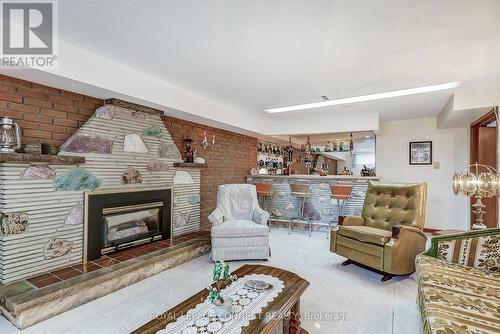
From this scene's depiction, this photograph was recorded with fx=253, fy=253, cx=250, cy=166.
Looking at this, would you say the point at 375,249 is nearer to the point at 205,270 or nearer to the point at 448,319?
the point at 448,319

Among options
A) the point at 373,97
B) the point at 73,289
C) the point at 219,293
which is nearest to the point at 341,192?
the point at 373,97

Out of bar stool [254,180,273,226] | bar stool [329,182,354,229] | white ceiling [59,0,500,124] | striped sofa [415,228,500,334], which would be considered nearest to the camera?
striped sofa [415,228,500,334]

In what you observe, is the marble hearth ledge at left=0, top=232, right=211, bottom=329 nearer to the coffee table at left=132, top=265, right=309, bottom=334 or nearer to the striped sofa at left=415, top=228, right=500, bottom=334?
the coffee table at left=132, top=265, right=309, bottom=334

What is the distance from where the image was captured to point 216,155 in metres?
5.06

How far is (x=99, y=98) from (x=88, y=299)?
220cm

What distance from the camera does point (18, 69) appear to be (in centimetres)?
223

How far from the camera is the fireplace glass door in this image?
3061mm

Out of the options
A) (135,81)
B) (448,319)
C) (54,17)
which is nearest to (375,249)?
(448,319)

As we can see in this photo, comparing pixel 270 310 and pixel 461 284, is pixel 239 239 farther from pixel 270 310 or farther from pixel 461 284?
pixel 461 284

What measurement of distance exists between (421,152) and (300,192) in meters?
2.63

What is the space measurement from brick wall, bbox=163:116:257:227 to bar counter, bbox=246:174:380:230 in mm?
503

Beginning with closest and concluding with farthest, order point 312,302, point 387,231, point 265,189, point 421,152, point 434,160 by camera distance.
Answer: point 312,302 < point 387,231 < point 434,160 < point 421,152 < point 265,189

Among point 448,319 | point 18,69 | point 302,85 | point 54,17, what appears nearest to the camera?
point 448,319

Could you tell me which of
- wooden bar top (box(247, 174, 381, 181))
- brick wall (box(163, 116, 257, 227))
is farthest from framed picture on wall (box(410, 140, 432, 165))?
brick wall (box(163, 116, 257, 227))
